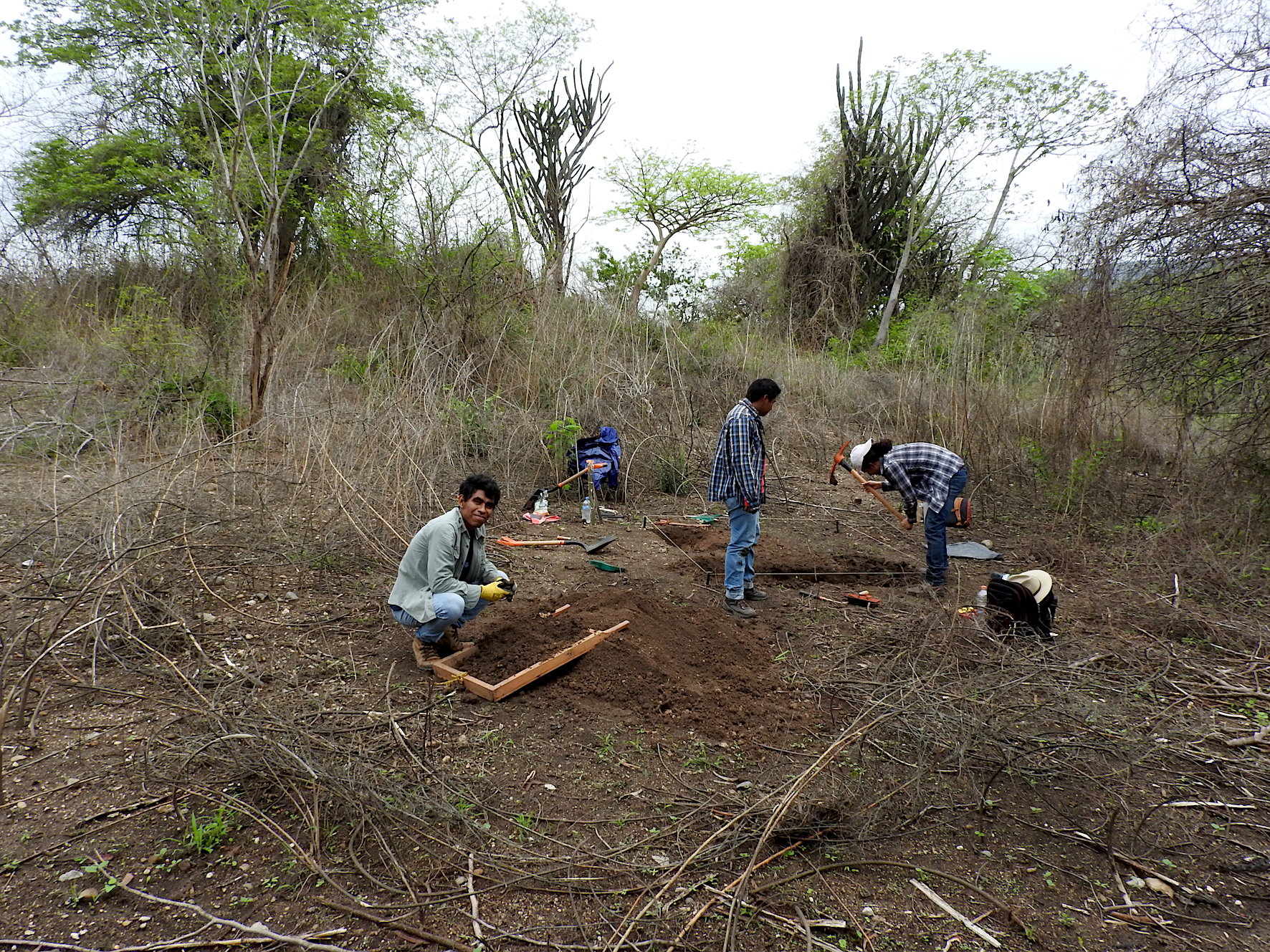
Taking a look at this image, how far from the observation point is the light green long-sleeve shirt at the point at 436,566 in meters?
3.51

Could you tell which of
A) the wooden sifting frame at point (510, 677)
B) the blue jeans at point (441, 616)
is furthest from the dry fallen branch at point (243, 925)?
the blue jeans at point (441, 616)

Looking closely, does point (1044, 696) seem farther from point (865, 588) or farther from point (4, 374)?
point (4, 374)

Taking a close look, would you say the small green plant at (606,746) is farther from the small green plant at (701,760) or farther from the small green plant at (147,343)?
the small green plant at (147,343)

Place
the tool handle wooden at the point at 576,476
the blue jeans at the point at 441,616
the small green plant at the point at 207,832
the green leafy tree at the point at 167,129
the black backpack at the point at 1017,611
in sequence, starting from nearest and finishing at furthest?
the small green plant at the point at 207,832, the blue jeans at the point at 441,616, the black backpack at the point at 1017,611, the tool handle wooden at the point at 576,476, the green leafy tree at the point at 167,129

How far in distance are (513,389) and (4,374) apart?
5568 millimetres

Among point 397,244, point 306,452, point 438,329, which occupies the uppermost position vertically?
point 397,244

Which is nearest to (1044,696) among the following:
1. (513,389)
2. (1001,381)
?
(1001,381)

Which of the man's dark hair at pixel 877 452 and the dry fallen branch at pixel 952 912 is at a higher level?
the man's dark hair at pixel 877 452

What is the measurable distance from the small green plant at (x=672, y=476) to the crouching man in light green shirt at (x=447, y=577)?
4.90 meters

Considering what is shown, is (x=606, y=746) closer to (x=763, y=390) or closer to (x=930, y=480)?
(x=763, y=390)

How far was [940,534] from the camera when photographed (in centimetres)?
527

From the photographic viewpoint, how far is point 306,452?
5031 mm

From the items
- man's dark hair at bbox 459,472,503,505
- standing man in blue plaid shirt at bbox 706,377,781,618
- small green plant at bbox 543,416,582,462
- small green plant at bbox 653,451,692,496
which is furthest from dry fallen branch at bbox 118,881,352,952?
small green plant at bbox 653,451,692,496

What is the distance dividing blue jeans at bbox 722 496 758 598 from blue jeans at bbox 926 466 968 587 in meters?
1.48
